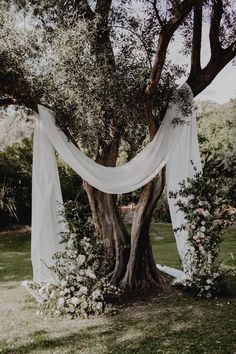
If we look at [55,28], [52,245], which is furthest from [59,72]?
[52,245]

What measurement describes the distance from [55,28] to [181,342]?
14.3 feet

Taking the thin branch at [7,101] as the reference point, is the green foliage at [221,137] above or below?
above

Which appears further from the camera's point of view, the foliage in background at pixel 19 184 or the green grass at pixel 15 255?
the foliage in background at pixel 19 184

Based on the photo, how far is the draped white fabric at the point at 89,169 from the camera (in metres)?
6.90

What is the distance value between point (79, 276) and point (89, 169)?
5.56ft

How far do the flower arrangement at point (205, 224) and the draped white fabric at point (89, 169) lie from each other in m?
0.35

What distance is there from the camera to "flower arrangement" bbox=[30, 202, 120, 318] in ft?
20.1

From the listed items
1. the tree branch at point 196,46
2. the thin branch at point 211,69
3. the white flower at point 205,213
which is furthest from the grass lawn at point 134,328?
the tree branch at point 196,46

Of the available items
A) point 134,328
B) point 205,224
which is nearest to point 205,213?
point 205,224

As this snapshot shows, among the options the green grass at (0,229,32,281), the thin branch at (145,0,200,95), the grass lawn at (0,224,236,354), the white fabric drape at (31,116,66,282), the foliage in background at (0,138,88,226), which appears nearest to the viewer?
the grass lawn at (0,224,236,354)

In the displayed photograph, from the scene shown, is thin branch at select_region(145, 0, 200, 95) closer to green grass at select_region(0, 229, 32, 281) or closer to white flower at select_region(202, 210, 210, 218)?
white flower at select_region(202, 210, 210, 218)

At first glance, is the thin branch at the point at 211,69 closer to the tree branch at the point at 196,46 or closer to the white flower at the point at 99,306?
the tree branch at the point at 196,46

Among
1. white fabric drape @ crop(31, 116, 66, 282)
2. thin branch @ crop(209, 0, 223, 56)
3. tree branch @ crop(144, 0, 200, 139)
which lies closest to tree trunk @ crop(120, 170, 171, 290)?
white fabric drape @ crop(31, 116, 66, 282)

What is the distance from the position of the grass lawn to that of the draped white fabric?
2.90 ft
